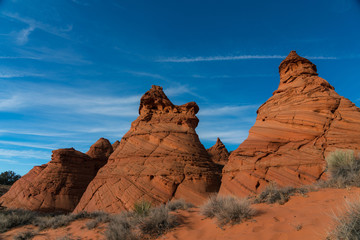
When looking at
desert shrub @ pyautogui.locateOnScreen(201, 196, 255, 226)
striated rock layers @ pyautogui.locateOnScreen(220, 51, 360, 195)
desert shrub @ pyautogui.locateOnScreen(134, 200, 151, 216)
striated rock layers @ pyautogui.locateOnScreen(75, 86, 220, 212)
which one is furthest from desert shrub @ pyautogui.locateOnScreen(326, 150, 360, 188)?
striated rock layers @ pyautogui.locateOnScreen(75, 86, 220, 212)

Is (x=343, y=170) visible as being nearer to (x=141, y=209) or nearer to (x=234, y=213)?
(x=234, y=213)

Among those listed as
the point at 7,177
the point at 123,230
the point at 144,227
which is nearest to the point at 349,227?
the point at 144,227

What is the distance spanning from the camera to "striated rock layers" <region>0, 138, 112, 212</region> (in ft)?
82.4

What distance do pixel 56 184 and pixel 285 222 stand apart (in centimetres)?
2835

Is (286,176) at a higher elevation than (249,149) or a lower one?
lower

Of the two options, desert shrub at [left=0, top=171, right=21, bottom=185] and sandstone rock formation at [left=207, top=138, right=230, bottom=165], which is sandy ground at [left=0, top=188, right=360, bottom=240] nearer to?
sandstone rock formation at [left=207, top=138, right=230, bottom=165]

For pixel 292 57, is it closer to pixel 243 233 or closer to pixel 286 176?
pixel 286 176

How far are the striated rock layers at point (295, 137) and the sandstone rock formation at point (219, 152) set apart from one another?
23.6 metres

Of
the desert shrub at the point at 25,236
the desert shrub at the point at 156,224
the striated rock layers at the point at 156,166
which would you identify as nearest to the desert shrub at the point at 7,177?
the striated rock layers at the point at 156,166

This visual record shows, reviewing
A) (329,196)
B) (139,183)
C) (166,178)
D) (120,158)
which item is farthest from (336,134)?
(120,158)

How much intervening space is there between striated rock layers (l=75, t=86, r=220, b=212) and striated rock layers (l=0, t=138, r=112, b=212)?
8298 mm

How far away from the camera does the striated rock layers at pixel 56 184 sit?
2511 cm

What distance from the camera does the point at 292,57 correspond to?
15828 mm

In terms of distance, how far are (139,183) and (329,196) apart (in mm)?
13970
